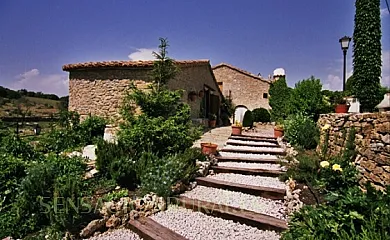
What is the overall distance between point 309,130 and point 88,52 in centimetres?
993

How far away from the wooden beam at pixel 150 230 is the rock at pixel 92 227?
383 millimetres

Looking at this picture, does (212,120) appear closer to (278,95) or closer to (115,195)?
(278,95)

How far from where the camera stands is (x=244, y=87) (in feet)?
67.1

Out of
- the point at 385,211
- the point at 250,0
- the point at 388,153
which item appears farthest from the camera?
the point at 250,0

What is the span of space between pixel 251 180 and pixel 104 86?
750 cm

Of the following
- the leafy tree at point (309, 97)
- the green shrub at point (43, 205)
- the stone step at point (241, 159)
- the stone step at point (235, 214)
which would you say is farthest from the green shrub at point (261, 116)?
the green shrub at point (43, 205)

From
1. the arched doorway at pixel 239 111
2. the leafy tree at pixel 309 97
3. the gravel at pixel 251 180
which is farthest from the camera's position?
the arched doorway at pixel 239 111

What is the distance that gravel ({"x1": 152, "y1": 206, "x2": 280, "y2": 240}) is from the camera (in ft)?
10.5

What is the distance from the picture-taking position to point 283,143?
327 inches

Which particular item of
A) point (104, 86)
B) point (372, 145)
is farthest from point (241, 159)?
point (104, 86)

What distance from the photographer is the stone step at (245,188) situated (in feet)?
14.1

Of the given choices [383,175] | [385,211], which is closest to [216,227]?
A: [385,211]

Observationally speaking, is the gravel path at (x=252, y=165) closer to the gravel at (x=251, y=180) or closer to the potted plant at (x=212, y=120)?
the gravel at (x=251, y=180)

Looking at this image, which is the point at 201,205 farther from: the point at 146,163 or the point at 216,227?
the point at 146,163
